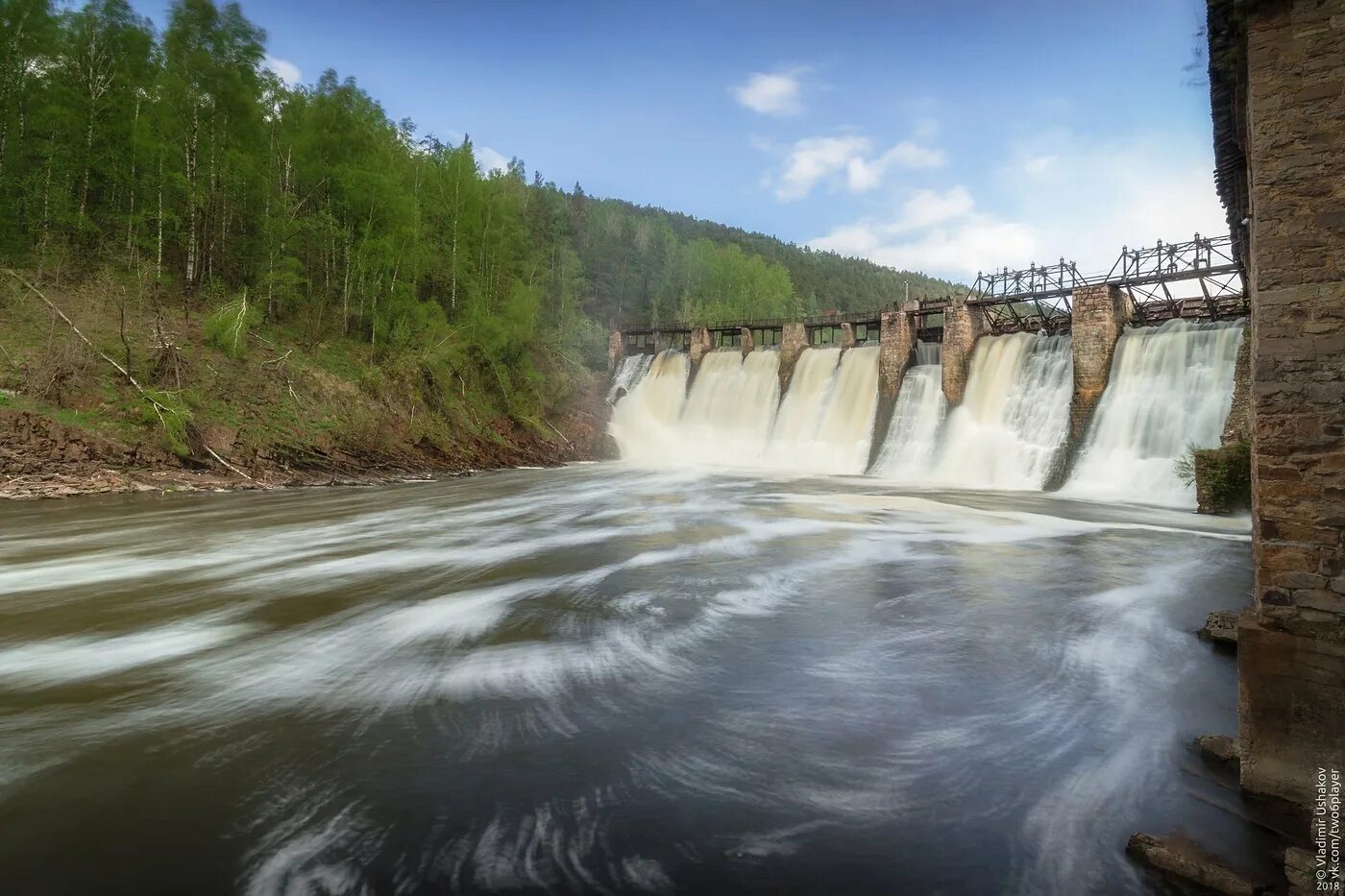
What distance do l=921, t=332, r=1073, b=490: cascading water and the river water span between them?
46.9 ft

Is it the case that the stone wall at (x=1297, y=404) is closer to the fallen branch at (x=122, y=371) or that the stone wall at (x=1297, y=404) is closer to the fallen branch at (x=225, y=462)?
the fallen branch at (x=225, y=462)

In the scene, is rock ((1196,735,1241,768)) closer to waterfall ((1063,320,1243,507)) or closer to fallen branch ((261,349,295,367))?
waterfall ((1063,320,1243,507))

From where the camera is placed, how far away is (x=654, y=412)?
4106 centimetres

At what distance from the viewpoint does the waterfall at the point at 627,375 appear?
144ft

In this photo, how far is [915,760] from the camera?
13.5 ft

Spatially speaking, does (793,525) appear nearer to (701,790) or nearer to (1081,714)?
(1081,714)

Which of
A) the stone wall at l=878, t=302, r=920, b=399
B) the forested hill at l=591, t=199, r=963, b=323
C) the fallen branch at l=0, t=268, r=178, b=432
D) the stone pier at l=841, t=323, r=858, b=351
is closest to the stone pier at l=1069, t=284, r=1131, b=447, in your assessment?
the stone wall at l=878, t=302, r=920, b=399

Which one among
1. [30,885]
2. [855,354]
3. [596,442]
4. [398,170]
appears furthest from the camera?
[596,442]

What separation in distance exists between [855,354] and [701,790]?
31.5 meters

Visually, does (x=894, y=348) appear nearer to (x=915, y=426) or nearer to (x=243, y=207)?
(x=915, y=426)

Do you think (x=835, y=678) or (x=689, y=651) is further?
(x=689, y=651)

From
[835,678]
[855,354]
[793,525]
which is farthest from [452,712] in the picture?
[855,354]

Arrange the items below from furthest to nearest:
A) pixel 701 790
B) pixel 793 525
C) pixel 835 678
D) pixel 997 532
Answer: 1. pixel 793 525
2. pixel 997 532
3. pixel 835 678
4. pixel 701 790

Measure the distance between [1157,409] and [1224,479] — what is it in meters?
6.82
